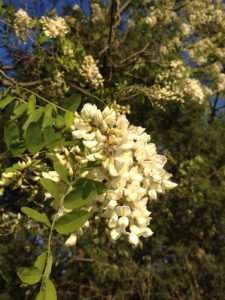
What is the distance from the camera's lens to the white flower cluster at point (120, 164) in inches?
42.5

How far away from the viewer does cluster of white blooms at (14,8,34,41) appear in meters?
4.48

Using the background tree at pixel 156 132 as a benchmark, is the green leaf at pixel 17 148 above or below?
above

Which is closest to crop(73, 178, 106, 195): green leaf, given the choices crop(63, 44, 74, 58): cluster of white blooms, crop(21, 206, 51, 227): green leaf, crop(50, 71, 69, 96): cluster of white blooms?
crop(21, 206, 51, 227): green leaf

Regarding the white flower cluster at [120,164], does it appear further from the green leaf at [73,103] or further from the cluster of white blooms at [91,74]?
the cluster of white blooms at [91,74]

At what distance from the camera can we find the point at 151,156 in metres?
1.18

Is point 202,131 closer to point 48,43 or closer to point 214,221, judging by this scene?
point 214,221

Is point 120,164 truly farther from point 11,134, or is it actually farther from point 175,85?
point 175,85

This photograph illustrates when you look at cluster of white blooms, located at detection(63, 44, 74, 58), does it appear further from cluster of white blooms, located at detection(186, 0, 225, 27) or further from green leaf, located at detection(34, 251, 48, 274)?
green leaf, located at detection(34, 251, 48, 274)

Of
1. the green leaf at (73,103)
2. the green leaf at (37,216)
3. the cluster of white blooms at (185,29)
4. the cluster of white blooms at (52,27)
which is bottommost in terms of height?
the cluster of white blooms at (52,27)

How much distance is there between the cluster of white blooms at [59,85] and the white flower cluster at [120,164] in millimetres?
3283

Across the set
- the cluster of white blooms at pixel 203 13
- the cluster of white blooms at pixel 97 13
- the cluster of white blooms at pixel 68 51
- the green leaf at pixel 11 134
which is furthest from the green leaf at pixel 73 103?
the cluster of white blooms at pixel 203 13

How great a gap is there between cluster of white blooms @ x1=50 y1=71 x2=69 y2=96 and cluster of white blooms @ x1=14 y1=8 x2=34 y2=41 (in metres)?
0.52

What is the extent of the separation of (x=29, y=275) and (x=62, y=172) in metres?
0.26

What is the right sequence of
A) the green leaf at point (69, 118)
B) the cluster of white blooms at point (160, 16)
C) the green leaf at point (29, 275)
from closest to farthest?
the green leaf at point (29, 275)
the green leaf at point (69, 118)
the cluster of white blooms at point (160, 16)
